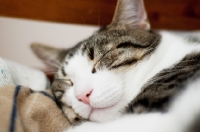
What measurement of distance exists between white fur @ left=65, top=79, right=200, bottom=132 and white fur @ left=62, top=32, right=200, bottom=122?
52 millimetres

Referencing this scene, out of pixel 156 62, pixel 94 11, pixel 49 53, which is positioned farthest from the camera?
pixel 94 11

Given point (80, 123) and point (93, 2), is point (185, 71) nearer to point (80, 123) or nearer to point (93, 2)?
point (80, 123)

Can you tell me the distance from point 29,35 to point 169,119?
3.11 feet

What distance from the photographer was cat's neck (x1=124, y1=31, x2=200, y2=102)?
2.80 ft

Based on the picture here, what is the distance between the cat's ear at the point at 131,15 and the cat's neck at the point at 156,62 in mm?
114

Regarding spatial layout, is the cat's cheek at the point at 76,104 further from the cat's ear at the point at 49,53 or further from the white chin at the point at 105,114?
the cat's ear at the point at 49,53

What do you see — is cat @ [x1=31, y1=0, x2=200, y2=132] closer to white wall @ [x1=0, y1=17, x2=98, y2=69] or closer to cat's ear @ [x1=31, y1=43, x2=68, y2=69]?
cat's ear @ [x1=31, y1=43, x2=68, y2=69]

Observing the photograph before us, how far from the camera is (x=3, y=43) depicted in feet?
4.31

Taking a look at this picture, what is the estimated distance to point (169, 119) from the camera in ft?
2.32

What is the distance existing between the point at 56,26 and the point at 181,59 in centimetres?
75

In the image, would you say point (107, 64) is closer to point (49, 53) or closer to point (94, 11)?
point (49, 53)

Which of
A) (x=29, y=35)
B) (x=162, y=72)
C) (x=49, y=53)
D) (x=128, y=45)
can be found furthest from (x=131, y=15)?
(x=29, y=35)

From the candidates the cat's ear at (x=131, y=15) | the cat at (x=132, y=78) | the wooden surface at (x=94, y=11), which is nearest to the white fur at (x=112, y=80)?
the cat at (x=132, y=78)

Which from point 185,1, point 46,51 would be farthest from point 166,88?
point 185,1
